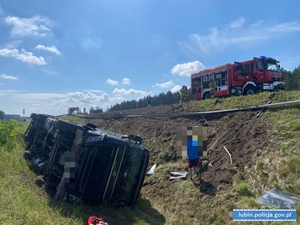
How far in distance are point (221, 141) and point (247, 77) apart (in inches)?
289

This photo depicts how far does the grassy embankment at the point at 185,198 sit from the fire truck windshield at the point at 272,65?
706cm

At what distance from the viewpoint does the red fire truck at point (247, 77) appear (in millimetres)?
12906

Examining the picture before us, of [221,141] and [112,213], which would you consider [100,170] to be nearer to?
[112,213]

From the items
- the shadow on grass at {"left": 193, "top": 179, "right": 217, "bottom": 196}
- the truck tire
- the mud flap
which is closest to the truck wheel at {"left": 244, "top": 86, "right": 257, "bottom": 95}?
the shadow on grass at {"left": 193, "top": 179, "right": 217, "bottom": 196}

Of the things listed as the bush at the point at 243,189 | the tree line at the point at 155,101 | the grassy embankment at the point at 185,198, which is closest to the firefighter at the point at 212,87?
the grassy embankment at the point at 185,198

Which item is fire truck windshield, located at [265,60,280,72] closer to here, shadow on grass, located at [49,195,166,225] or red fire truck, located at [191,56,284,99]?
red fire truck, located at [191,56,284,99]

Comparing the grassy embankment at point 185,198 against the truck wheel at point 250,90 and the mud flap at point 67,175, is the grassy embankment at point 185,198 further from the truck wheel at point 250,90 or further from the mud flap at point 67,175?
the truck wheel at point 250,90

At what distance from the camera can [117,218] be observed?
4754 millimetres

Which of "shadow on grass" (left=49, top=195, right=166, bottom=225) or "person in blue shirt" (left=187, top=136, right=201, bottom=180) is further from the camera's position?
"person in blue shirt" (left=187, top=136, right=201, bottom=180)

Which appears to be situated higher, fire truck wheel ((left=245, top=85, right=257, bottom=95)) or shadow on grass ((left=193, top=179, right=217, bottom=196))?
fire truck wheel ((left=245, top=85, right=257, bottom=95))

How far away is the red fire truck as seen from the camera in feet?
42.3

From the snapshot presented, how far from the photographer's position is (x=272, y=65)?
1352 cm

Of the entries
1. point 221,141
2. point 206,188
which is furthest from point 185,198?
point 221,141

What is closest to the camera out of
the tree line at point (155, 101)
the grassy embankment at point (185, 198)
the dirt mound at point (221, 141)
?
the grassy embankment at point (185, 198)
